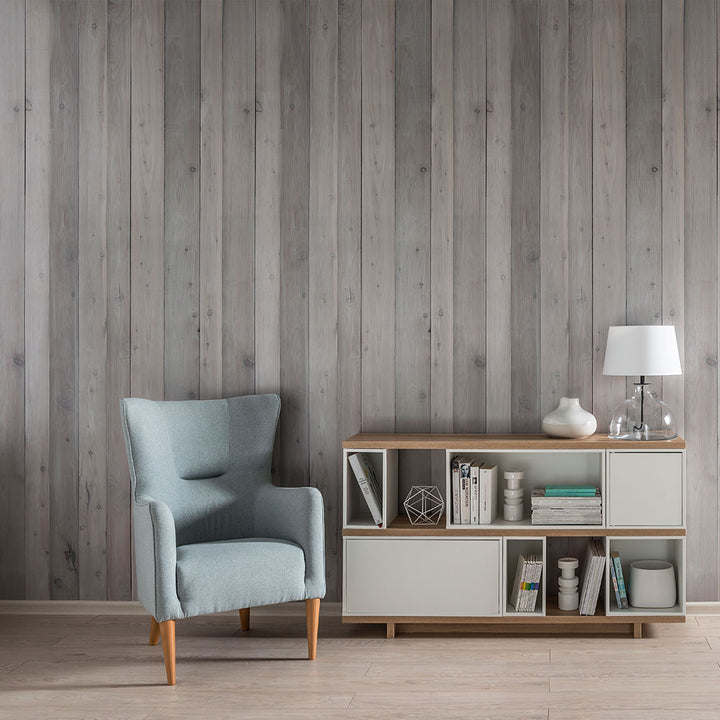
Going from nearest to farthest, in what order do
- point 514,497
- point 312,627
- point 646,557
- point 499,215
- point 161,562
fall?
point 161,562 < point 312,627 < point 514,497 < point 646,557 < point 499,215

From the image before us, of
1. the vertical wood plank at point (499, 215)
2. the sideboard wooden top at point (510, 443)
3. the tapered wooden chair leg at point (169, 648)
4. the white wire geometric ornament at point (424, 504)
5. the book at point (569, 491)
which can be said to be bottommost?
the tapered wooden chair leg at point (169, 648)

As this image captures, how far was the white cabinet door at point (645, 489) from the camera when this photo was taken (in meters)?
3.04

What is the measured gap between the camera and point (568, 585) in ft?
10.3

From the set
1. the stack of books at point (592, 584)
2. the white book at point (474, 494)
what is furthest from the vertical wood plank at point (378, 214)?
the stack of books at point (592, 584)

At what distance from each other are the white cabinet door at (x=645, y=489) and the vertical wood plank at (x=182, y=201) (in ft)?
5.63

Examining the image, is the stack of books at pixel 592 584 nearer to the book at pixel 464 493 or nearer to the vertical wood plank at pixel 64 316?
the book at pixel 464 493

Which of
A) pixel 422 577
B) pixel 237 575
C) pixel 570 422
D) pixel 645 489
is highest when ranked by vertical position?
pixel 570 422

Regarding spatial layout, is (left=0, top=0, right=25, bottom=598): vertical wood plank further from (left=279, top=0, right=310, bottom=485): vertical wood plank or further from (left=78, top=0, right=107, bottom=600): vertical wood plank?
(left=279, top=0, right=310, bottom=485): vertical wood plank

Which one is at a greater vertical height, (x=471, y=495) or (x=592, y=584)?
(x=471, y=495)

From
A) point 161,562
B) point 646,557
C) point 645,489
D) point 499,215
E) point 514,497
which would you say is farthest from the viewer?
point 499,215

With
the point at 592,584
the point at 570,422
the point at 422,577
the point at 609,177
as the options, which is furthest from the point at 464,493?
the point at 609,177

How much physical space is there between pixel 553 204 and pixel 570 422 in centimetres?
92

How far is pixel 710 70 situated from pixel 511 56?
31.6 inches

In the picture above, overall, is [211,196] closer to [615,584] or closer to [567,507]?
[567,507]
